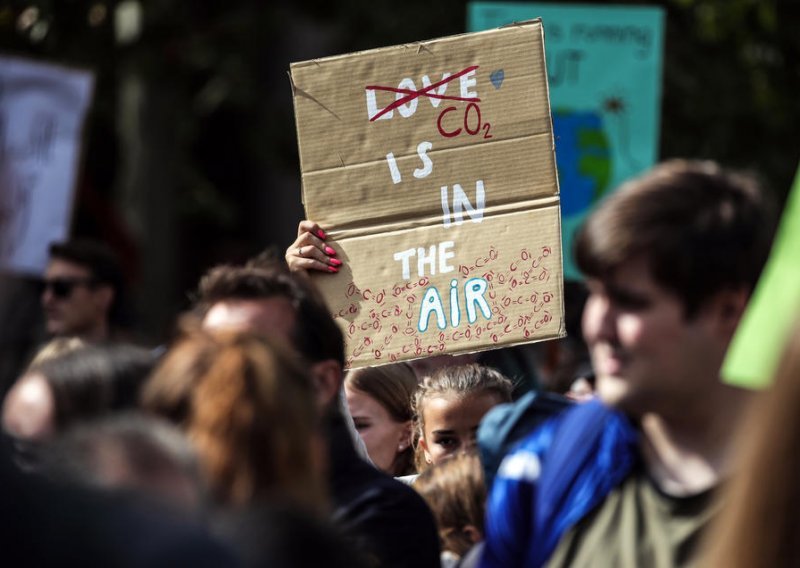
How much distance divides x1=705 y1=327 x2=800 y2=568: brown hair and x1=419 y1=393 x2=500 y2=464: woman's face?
211cm

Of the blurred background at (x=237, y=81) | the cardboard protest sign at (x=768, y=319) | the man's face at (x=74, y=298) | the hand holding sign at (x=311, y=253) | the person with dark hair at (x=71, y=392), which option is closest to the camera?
the cardboard protest sign at (x=768, y=319)

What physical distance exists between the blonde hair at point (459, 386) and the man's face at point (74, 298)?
7.35 ft

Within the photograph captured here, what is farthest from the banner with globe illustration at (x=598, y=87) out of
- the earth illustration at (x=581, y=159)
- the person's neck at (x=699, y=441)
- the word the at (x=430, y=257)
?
the person's neck at (x=699, y=441)

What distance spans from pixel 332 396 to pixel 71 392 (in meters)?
0.62

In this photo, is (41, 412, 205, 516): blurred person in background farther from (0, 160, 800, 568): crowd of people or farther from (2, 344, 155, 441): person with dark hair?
(2, 344, 155, 441): person with dark hair

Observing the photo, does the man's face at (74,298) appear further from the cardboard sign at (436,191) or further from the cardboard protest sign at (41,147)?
the cardboard sign at (436,191)

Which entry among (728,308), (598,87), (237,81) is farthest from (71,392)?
(237,81)

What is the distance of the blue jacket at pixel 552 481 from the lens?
7.26ft

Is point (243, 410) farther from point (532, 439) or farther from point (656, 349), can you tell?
point (656, 349)

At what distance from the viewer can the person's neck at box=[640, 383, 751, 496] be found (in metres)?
2.17

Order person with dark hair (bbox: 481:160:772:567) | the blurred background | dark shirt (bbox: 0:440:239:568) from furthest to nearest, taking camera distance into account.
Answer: the blurred background
person with dark hair (bbox: 481:160:772:567)
dark shirt (bbox: 0:440:239:568)

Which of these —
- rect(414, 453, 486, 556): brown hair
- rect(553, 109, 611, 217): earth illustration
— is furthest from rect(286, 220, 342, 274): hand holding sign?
rect(553, 109, 611, 217): earth illustration

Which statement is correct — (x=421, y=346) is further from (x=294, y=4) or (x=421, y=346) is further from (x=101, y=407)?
(x=294, y=4)

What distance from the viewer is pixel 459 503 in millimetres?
3176
